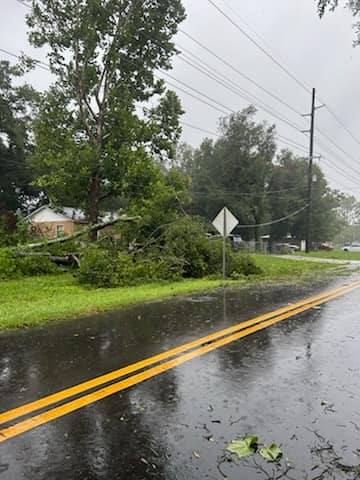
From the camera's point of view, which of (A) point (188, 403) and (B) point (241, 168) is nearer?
(A) point (188, 403)

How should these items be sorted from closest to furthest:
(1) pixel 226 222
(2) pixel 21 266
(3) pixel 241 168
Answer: (1) pixel 226 222, (2) pixel 21 266, (3) pixel 241 168

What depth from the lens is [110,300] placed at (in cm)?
910

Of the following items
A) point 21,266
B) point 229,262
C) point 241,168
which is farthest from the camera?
point 241,168

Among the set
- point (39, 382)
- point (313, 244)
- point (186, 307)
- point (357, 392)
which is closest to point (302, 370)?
point (357, 392)

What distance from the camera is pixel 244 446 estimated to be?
288 cm

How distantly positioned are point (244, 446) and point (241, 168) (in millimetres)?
43780

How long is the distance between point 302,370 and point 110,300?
547 centimetres

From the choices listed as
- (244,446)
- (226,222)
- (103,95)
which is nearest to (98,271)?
(226,222)

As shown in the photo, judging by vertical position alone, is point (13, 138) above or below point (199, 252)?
above

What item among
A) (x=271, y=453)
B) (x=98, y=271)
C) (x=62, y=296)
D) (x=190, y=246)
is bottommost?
(x=271, y=453)

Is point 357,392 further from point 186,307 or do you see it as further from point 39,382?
point 186,307

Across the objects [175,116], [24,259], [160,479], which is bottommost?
[160,479]

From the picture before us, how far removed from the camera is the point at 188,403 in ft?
11.8

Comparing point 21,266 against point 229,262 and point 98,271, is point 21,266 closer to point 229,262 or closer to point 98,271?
point 98,271
